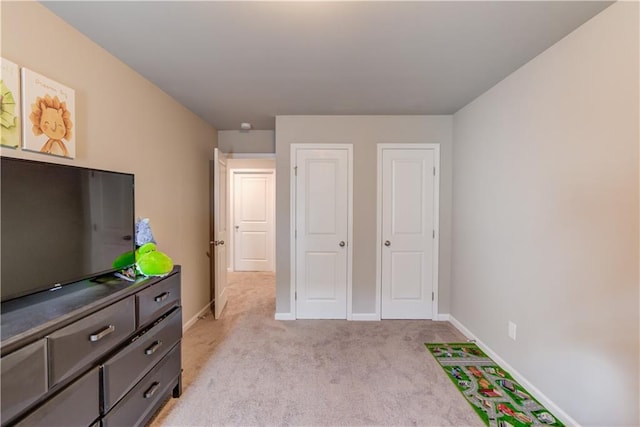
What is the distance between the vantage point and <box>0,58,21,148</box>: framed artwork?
125 centimetres

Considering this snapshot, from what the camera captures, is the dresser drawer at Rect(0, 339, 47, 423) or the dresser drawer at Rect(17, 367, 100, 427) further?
the dresser drawer at Rect(17, 367, 100, 427)

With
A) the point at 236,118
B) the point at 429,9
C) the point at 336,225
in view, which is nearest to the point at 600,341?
the point at 429,9

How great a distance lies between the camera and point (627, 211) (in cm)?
139

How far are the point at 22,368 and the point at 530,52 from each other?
3063 mm

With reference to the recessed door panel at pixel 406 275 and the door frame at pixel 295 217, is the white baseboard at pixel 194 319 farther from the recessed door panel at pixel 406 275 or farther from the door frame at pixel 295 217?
the recessed door panel at pixel 406 275

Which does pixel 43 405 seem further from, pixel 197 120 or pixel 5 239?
pixel 197 120

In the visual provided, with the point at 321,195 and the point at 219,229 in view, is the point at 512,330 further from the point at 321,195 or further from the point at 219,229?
the point at 219,229

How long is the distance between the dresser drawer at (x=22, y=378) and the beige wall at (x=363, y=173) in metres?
2.33

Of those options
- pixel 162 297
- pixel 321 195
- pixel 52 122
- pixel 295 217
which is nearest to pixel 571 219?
pixel 321 195

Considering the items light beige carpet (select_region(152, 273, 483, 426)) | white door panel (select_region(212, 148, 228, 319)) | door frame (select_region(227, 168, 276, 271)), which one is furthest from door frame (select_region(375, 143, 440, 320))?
door frame (select_region(227, 168, 276, 271))

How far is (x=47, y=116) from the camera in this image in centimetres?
146

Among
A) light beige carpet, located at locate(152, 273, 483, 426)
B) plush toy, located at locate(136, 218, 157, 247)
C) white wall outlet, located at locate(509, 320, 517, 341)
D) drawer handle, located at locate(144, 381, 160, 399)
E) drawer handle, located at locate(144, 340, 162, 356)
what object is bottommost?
light beige carpet, located at locate(152, 273, 483, 426)

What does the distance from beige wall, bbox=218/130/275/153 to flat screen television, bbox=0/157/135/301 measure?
233 centimetres

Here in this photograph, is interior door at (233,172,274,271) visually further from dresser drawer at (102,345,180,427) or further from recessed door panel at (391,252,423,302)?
dresser drawer at (102,345,180,427)
